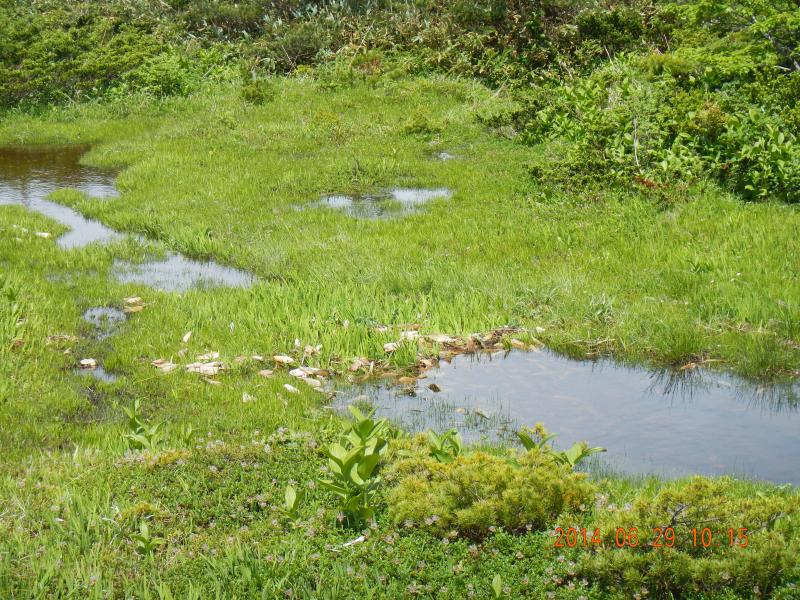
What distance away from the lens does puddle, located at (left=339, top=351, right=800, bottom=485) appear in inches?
239

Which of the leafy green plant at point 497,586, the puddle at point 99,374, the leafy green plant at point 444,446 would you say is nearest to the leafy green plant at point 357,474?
the leafy green plant at point 444,446

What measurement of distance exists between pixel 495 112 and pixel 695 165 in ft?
19.8

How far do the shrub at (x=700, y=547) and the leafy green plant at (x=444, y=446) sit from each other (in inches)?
40.5

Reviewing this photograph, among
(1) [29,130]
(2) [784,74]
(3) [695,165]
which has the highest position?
(2) [784,74]

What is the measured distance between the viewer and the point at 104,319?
8.99 meters

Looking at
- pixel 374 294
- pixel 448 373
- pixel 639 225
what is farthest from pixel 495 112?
pixel 448 373

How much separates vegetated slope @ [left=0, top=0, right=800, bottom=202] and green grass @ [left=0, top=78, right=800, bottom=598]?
2.59 ft

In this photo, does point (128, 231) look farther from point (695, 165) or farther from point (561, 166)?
point (695, 165)

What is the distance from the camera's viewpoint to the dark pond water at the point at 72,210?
10516 millimetres

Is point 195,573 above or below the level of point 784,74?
below

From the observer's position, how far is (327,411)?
270 inches

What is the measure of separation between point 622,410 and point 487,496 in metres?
2.31
